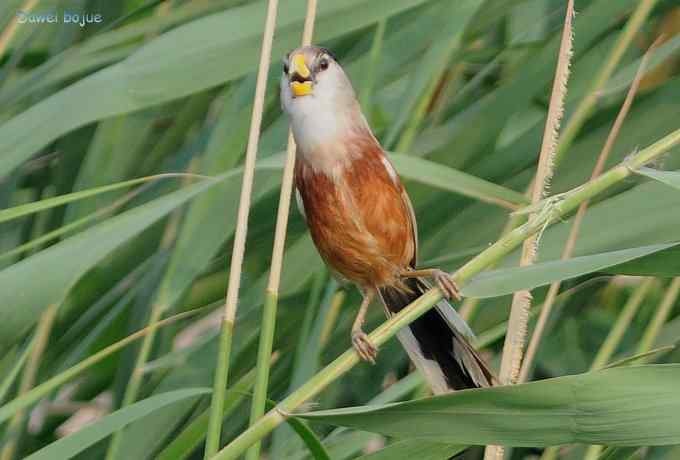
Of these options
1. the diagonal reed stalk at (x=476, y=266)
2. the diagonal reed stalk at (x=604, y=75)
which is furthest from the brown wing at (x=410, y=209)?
the diagonal reed stalk at (x=476, y=266)

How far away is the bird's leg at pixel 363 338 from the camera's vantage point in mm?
1125

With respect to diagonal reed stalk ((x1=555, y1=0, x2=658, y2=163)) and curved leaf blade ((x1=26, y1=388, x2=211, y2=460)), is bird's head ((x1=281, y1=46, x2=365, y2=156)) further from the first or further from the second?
A: curved leaf blade ((x1=26, y1=388, x2=211, y2=460))

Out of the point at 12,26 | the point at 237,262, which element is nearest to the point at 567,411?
the point at 237,262

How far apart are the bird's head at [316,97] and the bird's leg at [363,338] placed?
0.72 feet

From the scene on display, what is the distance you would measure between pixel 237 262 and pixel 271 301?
0.07 metres

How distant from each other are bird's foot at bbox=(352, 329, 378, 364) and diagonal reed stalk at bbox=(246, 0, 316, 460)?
9 centimetres

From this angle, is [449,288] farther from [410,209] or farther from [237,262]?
[410,209]

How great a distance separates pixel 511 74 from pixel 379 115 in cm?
20

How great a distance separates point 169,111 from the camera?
162 centimetres

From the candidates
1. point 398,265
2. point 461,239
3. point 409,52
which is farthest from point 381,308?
point 409,52

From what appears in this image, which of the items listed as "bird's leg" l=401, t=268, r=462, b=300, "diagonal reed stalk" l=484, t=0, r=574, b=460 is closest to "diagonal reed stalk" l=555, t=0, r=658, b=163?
"diagonal reed stalk" l=484, t=0, r=574, b=460

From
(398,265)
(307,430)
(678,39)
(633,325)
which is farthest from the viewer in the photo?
(633,325)

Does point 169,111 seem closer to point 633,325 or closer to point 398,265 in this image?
point 398,265

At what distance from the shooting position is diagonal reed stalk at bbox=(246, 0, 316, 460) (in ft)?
3.59
